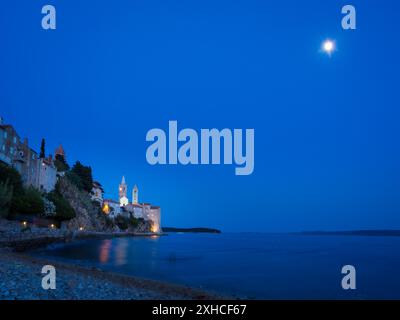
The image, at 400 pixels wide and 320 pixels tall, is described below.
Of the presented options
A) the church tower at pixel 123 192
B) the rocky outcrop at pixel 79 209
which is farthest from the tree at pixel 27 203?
the church tower at pixel 123 192

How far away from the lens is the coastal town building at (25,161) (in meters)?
59.7

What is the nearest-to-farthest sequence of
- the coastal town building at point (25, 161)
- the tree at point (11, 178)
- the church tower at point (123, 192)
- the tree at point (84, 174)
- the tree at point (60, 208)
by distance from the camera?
the tree at point (11, 178) → the coastal town building at point (25, 161) → the tree at point (60, 208) → the tree at point (84, 174) → the church tower at point (123, 192)

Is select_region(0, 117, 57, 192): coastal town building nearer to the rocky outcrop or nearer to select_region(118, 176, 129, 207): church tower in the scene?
the rocky outcrop

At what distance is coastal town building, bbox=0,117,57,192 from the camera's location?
5972 cm

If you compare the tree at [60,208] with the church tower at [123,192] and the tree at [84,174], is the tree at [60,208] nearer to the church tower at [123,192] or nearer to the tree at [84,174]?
the tree at [84,174]

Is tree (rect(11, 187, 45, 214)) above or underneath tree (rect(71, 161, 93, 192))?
underneath

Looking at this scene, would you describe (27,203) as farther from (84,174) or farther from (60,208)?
(84,174)

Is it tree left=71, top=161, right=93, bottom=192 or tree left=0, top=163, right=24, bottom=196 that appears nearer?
tree left=0, top=163, right=24, bottom=196

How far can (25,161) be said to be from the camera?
2621 inches

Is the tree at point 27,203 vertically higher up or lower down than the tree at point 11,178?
lower down

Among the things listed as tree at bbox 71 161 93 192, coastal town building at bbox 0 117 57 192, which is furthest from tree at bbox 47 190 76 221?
tree at bbox 71 161 93 192

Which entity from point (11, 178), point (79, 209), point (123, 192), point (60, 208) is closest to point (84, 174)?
point (79, 209)
